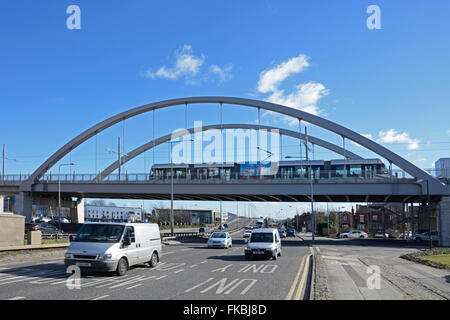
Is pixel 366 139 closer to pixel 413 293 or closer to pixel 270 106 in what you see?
pixel 270 106

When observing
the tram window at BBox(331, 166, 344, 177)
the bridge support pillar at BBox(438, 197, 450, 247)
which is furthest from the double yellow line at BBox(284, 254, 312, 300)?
the bridge support pillar at BBox(438, 197, 450, 247)

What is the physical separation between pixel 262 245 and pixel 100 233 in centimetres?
958

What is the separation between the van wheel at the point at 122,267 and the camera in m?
13.1

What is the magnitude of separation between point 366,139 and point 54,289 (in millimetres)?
43075

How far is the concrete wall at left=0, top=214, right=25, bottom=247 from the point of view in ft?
71.4

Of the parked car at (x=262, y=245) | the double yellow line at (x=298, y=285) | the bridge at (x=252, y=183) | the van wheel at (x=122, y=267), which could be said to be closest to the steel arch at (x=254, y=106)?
the bridge at (x=252, y=183)

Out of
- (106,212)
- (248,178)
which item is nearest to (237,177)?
(248,178)

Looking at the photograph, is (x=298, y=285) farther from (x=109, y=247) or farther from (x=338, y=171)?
(x=338, y=171)

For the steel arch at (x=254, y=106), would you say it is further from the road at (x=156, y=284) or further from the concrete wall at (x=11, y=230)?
the concrete wall at (x=11, y=230)

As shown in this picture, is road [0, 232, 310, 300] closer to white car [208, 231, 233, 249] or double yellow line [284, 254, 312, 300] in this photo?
double yellow line [284, 254, 312, 300]

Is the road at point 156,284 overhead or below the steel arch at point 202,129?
below

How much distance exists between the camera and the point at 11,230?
880 inches

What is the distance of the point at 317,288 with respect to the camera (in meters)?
10.6
